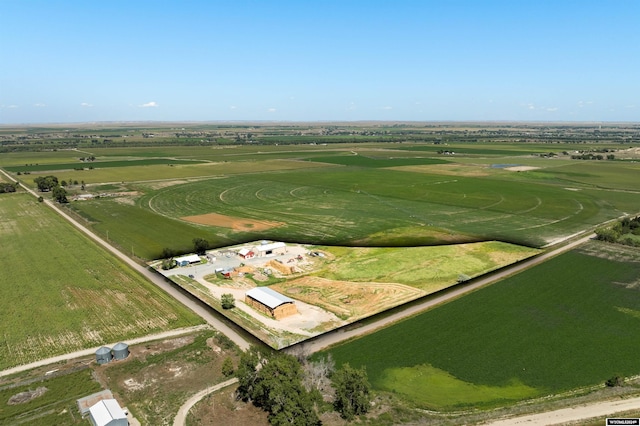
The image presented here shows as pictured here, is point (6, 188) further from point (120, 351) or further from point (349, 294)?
point (349, 294)

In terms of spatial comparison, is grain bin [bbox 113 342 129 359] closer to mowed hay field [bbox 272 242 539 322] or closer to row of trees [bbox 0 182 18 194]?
mowed hay field [bbox 272 242 539 322]

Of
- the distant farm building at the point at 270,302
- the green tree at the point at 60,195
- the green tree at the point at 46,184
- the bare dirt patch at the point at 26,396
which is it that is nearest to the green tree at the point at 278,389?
the distant farm building at the point at 270,302

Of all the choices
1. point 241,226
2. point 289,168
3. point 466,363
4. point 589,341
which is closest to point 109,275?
point 241,226

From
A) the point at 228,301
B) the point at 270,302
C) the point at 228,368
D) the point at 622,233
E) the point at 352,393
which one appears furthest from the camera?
the point at 622,233

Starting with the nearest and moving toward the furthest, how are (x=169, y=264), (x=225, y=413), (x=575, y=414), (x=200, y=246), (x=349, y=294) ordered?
(x=575, y=414), (x=225, y=413), (x=349, y=294), (x=169, y=264), (x=200, y=246)

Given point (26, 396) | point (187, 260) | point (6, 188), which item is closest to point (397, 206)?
point (187, 260)

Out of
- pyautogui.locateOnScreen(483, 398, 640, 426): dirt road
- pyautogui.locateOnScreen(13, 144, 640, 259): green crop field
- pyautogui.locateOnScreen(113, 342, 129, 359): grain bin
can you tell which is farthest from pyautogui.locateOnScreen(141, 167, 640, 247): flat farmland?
pyautogui.locateOnScreen(483, 398, 640, 426): dirt road

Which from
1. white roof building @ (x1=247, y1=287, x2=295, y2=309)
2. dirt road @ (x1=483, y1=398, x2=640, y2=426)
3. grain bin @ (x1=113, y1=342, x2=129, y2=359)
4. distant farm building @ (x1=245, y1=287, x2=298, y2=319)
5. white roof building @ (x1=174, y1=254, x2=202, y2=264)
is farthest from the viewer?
white roof building @ (x1=174, y1=254, x2=202, y2=264)
